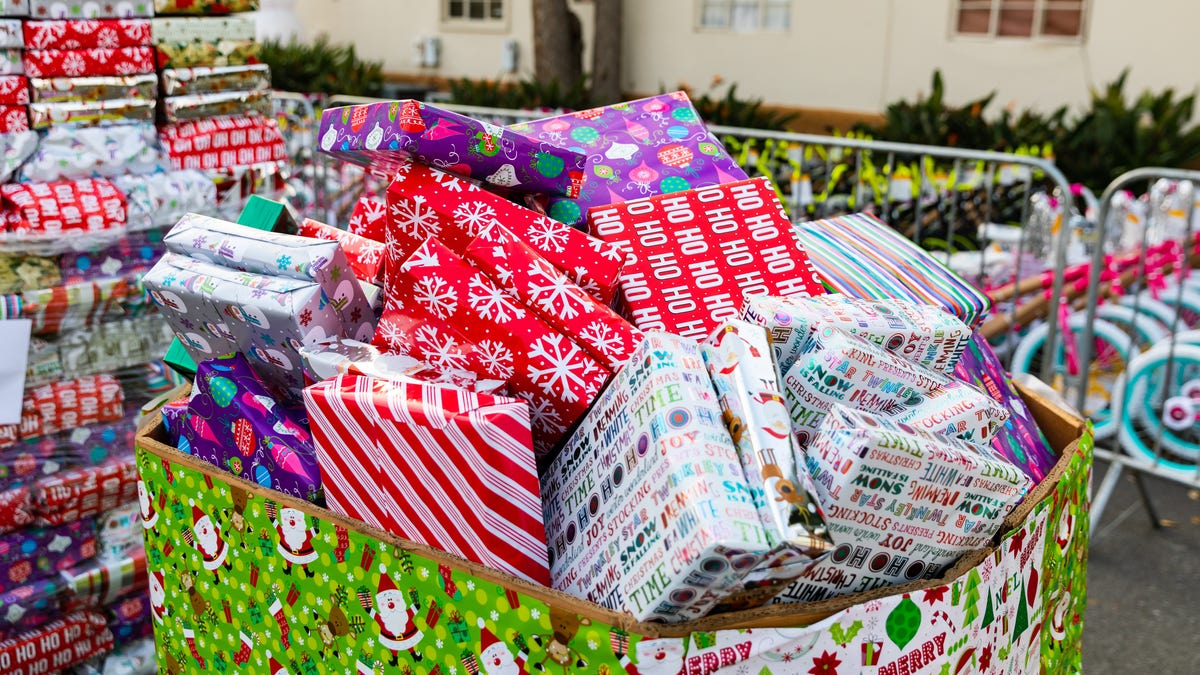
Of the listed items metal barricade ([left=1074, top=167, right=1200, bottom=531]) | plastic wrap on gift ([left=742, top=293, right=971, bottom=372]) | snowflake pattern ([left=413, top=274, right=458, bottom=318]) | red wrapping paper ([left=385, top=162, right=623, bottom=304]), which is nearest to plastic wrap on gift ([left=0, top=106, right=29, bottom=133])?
red wrapping paper ([left=385, top=162, right=623, bottom=304])

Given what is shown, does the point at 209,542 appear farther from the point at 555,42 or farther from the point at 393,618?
the point at 555,42

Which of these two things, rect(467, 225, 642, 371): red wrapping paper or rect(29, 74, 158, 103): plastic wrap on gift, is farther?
rect(29, 74, 158, 103): plastic wrap on gift

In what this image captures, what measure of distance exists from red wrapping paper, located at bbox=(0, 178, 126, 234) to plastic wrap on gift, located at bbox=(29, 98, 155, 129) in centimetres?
16

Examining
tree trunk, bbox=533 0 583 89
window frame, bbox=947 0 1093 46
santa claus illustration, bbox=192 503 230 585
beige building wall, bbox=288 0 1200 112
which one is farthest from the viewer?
tree trunk, bbox=533 0 583 89

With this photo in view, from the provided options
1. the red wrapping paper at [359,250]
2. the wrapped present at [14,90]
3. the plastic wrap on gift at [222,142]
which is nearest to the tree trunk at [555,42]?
the plastic wrap on gift at [222,142]

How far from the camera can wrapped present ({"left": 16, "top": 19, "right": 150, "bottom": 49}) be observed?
8.52ft

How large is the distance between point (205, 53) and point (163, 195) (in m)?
0.46

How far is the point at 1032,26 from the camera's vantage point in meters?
8.86

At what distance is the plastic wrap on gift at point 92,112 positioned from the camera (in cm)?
261

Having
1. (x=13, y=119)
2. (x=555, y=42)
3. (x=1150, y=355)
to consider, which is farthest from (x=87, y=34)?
(x=555, y=42)

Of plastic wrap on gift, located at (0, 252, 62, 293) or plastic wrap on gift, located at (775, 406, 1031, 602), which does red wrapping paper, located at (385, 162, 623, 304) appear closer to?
plastic wrap on gift, located at (775, 406, 1031, 602)

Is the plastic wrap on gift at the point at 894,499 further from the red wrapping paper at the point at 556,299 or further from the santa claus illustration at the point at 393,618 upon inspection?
the santa claus illustration at the point at 393,618

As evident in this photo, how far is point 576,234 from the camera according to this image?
5.02 ft

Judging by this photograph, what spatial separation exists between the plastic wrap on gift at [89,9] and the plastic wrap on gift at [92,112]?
0.22 m
